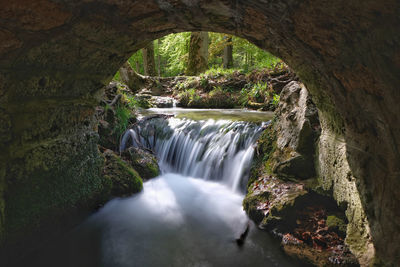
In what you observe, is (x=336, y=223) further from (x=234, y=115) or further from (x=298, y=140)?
(x=234, y=115)

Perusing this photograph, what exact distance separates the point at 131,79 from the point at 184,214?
945 cm

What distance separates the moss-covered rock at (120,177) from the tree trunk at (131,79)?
7901 millimetres

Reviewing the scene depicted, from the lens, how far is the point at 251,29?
6.94 ft

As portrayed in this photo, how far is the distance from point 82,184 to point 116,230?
2.88 ft

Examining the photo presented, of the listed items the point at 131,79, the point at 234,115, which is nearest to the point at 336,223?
the point at 234,115

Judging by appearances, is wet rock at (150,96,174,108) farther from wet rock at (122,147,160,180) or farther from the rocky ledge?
the rocky ledge

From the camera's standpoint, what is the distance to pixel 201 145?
564 centimetres

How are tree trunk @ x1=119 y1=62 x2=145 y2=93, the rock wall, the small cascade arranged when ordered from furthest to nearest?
tree trunk @ x1=119 y1=62 x2=145 y2=93 → the small cascade → the rock wall

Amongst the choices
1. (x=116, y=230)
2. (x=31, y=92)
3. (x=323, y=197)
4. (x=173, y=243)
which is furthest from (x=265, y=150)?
(x=31, y=92)

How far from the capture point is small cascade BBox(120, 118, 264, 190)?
16.1 feet

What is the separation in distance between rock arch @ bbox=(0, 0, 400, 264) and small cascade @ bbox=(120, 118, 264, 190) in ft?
6.56

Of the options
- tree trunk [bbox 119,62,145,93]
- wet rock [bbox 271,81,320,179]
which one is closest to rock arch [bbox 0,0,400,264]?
wet rock [bbox 271,81,320,179]

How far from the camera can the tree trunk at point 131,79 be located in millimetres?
11468

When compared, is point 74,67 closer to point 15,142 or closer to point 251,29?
point 15,142
